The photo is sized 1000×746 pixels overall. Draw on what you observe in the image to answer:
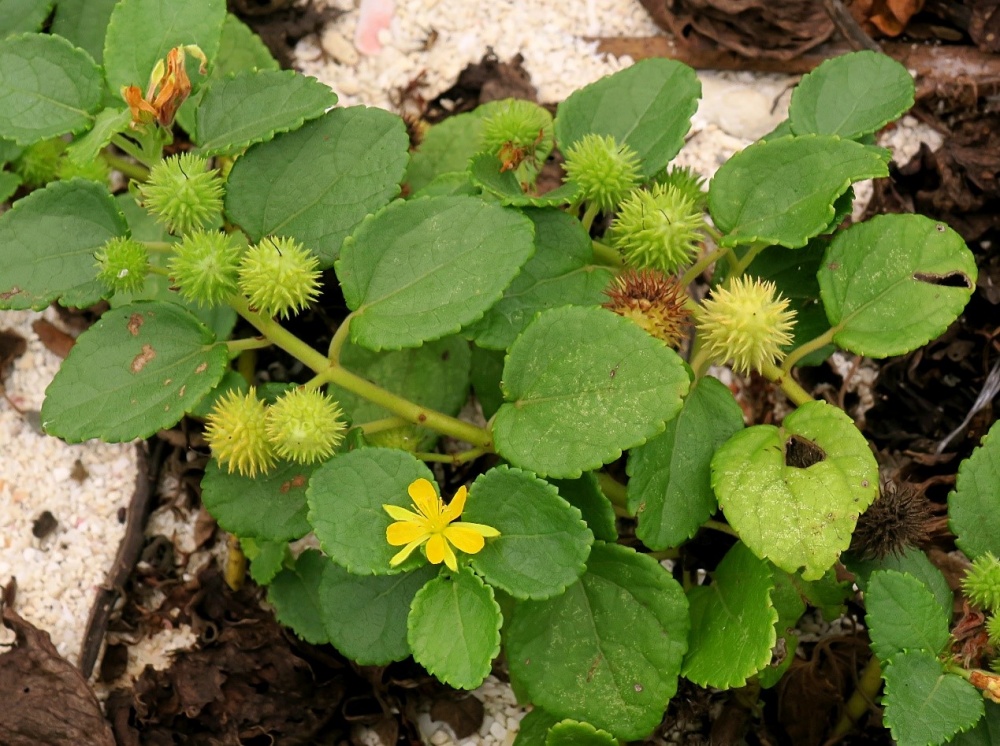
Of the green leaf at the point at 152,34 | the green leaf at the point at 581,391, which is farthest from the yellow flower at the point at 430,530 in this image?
the green leaf at the point at 152,34

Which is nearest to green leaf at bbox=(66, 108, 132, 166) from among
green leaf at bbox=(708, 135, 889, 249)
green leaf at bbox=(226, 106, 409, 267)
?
green leaf at bbox=(226, 106, 409, 267)

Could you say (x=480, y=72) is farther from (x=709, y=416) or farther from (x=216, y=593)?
(x=216, y=593)

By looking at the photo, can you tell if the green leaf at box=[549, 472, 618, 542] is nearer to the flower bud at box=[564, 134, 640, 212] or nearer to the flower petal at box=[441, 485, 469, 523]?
the flower petal at box=[441, 485, 469, 523]

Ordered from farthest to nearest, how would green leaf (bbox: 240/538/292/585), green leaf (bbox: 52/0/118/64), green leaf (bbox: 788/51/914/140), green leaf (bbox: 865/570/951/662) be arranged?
1. green leaf (bbox: 52/0/118/64)
2. green leaf (bbox: 240/538/292/585)
3. green leaf (bbox: 788/51/914/140)
4. green leaf (bbox: 865/570/951/662)

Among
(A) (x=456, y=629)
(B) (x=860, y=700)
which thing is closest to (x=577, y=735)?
(A) (x=456, y=629)

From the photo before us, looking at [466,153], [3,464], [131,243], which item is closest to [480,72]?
[466,153]
